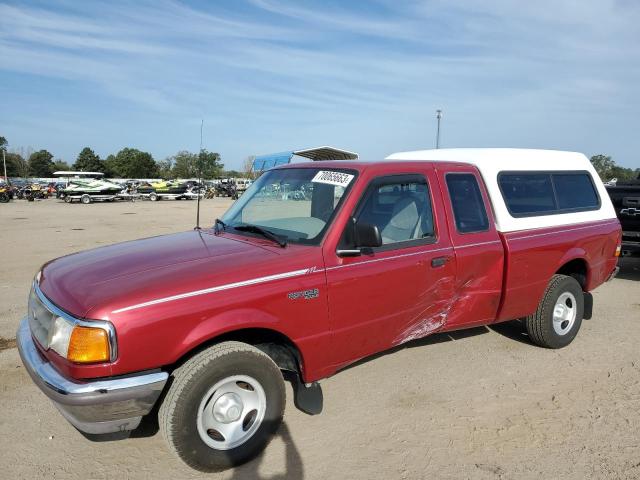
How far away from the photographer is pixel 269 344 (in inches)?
126

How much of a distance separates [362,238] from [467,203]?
1.41 m

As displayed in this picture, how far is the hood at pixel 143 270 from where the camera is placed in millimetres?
2582

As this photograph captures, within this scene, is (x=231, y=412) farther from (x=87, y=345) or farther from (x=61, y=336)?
(x=61, y=336)

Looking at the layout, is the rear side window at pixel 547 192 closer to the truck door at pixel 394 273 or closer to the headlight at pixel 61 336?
the truck door at pixel 394 273

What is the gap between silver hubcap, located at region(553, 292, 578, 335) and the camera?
4.79 meters

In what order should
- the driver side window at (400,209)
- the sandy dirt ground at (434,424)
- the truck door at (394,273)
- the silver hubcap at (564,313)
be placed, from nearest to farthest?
the sandy dirt ground at (434,424)
the truck door at (394,273)
the driver side window at (400,209)
the silver hubcap at (564,313)

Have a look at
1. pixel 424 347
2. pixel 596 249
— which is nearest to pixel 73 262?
pixel 424 347

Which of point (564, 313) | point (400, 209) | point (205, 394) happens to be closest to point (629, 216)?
point (564, 313)

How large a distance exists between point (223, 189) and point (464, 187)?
4584 centimetres

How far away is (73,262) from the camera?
3.33 m

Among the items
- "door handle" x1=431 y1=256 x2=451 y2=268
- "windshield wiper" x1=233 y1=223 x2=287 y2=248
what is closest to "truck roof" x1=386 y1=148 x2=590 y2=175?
"door handle" x1=431 y1=256 x2=451 y2=268

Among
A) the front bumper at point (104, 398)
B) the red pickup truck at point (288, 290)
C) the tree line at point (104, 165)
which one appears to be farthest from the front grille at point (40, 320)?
the tree line at point (104, 165)

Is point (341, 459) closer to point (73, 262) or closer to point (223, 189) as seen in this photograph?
point (73, 262)

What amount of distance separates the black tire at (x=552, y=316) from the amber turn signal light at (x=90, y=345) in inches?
157
